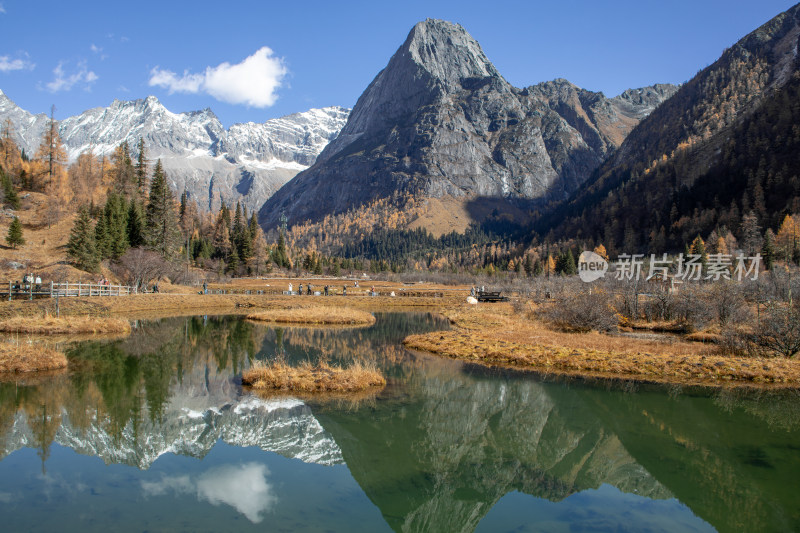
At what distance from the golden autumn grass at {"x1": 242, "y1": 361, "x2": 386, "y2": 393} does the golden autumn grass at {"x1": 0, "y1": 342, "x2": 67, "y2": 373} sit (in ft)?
32.1

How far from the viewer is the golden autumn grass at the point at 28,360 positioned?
883 inches

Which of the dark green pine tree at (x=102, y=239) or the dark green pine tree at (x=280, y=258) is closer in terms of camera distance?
the dark green pine tree at (x=102, y=239)

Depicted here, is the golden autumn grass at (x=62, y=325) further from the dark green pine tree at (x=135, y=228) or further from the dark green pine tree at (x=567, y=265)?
the dark green pine tree at (x=567, y=265)

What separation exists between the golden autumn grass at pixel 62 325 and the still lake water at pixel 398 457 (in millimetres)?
14003

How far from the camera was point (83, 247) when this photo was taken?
6062 centimetres

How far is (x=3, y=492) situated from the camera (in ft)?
37.2

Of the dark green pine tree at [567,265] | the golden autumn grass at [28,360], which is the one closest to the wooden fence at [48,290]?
the golden autumn grass at [28,360]

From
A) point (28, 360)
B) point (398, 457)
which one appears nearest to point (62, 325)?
point (28, 360)

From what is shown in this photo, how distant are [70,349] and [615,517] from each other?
31.4 m

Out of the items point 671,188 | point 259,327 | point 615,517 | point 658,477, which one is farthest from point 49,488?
point 671,188

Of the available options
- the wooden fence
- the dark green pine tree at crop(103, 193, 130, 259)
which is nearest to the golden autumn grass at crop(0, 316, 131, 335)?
the wooden fence

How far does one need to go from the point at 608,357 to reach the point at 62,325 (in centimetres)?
3880

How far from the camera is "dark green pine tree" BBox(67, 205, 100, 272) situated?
61031 millimetres

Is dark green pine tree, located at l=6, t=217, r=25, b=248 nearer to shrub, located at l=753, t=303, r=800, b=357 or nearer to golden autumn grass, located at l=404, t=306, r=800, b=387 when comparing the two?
golden autumn grass, located at l=404, t=306, r=800, b=387
